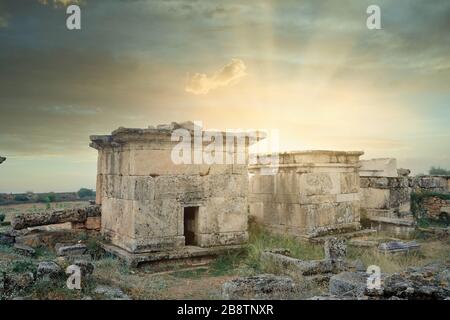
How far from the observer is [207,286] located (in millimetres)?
6996

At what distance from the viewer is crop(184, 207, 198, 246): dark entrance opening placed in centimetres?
934

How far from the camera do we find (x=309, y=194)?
980 centimetres

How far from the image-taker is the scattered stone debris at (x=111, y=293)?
17.8 feet

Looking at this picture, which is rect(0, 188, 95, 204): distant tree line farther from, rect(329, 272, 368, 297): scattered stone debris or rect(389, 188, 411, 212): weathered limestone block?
rect(329, 272, 368, 297): scattered stone debris

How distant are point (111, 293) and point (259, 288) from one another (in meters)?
2.07

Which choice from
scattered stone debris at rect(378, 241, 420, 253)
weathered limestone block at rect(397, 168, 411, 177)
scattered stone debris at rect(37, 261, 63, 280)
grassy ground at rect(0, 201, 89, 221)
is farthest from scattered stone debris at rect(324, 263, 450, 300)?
grassy ground at rect(0, 201, 89, 221)

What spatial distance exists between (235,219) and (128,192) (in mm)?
2502

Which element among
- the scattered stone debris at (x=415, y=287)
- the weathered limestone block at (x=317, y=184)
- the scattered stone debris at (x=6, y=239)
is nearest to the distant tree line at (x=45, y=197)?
the scattered stone debris at (x=6, y=239)

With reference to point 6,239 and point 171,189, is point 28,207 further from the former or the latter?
point 171,189

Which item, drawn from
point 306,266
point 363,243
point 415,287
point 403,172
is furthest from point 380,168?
point 415,287

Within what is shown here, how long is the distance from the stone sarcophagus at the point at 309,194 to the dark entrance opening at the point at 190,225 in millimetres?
2203

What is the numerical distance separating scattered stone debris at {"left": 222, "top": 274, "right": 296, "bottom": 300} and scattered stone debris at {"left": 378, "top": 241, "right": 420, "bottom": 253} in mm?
3321

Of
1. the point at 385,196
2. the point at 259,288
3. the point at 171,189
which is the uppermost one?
the point at 171,189
